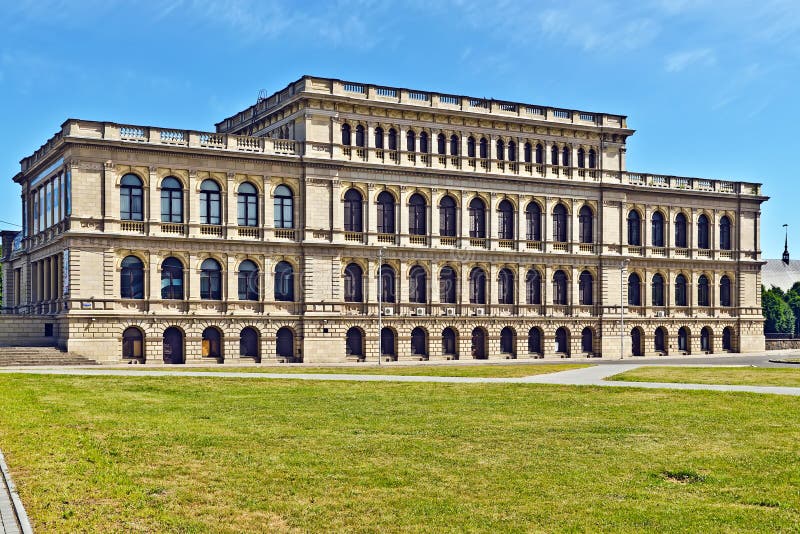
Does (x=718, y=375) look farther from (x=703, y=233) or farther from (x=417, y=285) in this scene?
(x=703, y=233)

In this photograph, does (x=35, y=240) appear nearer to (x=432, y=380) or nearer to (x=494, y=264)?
(x=494, y=264)

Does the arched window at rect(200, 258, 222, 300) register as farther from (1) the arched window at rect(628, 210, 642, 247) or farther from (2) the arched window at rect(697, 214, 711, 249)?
(2) the arched window at rect(697, 214, 711, 249)

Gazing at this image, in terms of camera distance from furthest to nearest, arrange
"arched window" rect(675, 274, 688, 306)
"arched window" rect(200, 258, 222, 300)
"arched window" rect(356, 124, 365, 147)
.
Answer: "arched window" rect(675, 274, 688, 306)
"arched window" rect(356, 124, 365, 147)
"arched window" rect(200, 258, 222, 300)

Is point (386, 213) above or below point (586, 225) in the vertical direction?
above

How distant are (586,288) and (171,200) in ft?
121

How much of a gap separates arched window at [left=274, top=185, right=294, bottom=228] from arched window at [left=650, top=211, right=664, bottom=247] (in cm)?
3524

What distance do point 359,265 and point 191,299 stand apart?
43.5 ft

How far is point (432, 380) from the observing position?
44250 millimetres

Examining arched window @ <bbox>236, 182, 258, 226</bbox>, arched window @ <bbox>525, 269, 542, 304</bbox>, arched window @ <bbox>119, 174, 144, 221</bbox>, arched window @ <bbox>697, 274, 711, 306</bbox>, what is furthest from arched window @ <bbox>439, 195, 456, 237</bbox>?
arched window @ <bbox>697, 274, 711, 306</bbox>

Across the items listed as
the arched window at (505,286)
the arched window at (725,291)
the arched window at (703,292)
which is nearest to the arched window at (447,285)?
the arched window at (505,286)

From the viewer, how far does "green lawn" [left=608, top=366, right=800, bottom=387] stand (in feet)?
146

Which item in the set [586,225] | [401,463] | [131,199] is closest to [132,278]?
[131,199]

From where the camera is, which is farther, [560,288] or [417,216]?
[560,288]

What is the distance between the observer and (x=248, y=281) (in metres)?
66.6
